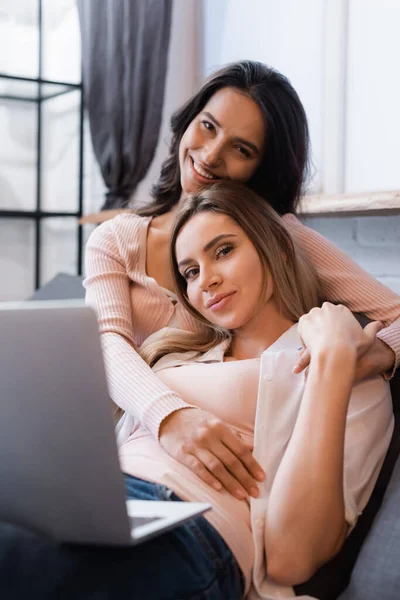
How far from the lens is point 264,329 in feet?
4.94

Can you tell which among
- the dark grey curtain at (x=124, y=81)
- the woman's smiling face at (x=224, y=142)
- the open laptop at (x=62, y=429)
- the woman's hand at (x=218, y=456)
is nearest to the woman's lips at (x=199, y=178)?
the woman's smiling face at (x=224, y=142)

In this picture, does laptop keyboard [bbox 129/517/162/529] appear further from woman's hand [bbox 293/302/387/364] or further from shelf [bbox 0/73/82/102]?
shelf [bbox 0/73/82/102]

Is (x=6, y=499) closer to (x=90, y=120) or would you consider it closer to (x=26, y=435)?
(x=26, y=435)

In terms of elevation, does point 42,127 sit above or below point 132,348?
above

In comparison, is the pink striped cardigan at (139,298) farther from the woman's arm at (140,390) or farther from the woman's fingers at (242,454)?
the woman's fingers at (242,454)

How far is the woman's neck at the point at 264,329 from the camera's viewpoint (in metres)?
1.50

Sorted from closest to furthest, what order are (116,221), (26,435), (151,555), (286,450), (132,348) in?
(26,435)
(151,555)
(286,450)
(132,348)
(116,221)

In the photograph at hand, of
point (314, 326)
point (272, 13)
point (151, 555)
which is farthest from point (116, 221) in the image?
point (272, 13)

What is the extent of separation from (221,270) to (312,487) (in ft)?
1.60

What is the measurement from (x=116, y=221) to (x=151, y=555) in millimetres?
1044

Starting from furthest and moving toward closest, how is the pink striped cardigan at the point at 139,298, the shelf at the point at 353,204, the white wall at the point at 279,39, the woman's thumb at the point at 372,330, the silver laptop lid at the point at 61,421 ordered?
the white wall at the point at 279,39 < the shelf at the point at 353,204 < the pink striped cardigan at the point at 139,298 < the woman's thumb at the point at 372,330 < the silver laptop lid at the point at 61,421

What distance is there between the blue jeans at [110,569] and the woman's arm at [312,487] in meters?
0.11

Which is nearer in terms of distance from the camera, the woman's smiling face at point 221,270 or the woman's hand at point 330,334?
the woman's hand at point 330,334

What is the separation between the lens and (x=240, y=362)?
1399mm
